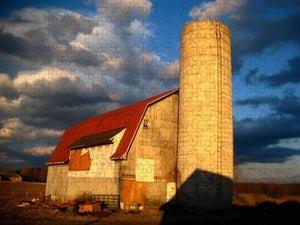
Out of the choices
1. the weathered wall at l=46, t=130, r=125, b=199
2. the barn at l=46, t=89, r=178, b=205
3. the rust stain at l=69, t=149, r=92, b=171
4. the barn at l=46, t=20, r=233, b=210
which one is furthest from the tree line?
the barn at l=46, t=20, r=233, b=210

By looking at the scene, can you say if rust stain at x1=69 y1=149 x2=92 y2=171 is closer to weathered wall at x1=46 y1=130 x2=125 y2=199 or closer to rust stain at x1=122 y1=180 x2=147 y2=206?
weathered wall at x1=46 y1=130 x2=125 y2=199

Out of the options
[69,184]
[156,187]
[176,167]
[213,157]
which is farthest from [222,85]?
[69,184]

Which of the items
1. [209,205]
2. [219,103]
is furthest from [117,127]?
[209,205]

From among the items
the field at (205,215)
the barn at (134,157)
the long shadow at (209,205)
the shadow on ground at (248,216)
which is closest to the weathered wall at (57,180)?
the barn at (134,157)

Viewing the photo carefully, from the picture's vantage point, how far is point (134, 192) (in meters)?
22.2

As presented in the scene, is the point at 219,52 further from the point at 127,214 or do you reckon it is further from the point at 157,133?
the point at 127,214

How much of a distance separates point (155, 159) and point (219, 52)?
1096 cm

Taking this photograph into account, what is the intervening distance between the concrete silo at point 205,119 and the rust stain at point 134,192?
3096 mm

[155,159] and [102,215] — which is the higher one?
[155,159]

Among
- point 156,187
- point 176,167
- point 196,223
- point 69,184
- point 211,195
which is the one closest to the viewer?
point 196,223

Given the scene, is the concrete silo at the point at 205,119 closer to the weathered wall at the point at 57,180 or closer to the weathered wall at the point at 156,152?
the weathered wall at the point at 156,152

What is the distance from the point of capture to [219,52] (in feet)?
78.4

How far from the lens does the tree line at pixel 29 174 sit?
104956 mm

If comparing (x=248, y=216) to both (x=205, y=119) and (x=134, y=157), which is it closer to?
(x=205, y=119)
